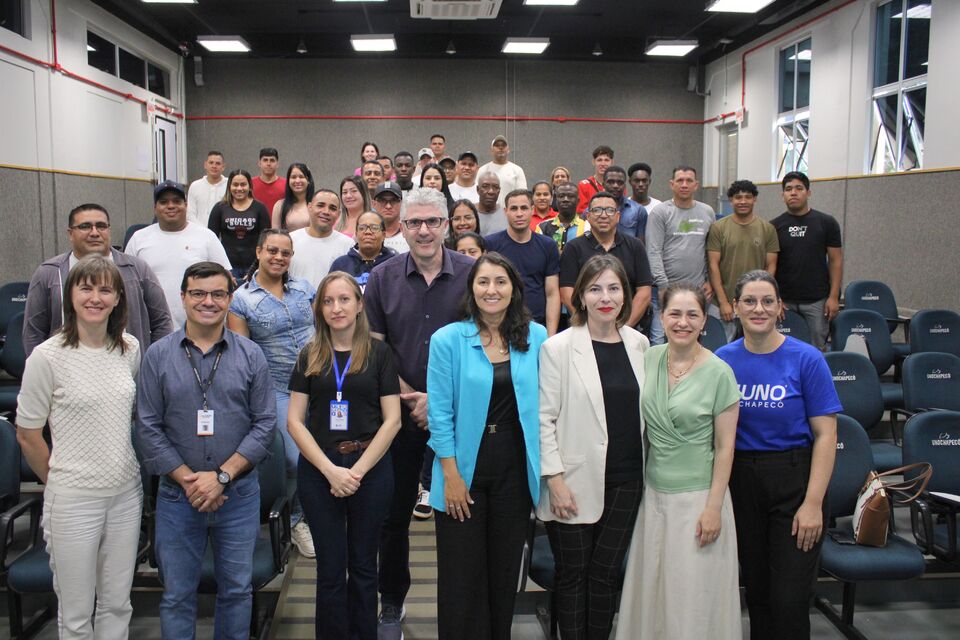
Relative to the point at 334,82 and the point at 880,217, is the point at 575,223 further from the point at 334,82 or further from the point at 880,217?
the point at 334,82

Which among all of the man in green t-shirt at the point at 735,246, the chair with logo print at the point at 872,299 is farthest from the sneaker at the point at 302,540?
the chair with logo print at the point at 872,299

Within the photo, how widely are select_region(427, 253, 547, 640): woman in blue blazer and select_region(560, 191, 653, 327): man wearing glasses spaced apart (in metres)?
1.67

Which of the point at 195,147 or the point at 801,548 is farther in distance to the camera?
the point at 195,147

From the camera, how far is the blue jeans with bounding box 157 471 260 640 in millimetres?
2314

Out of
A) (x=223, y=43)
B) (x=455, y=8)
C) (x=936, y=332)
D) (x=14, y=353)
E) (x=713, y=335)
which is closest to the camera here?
(x=14, y=353)

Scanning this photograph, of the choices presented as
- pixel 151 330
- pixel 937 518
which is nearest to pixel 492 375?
pixel 151 330

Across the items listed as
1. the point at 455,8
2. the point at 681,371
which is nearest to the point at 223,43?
the point at 455,8

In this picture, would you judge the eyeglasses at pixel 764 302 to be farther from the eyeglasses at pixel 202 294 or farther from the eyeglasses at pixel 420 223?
the eyeglasses at pixel 202 294

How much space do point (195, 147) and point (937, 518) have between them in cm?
1064

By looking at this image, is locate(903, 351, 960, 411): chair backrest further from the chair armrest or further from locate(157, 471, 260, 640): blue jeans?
the chair armrest

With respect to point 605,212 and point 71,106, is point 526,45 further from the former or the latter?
point 605,212

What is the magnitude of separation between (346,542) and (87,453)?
0.89 meters

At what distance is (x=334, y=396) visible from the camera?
2.45m

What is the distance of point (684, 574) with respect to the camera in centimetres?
233
